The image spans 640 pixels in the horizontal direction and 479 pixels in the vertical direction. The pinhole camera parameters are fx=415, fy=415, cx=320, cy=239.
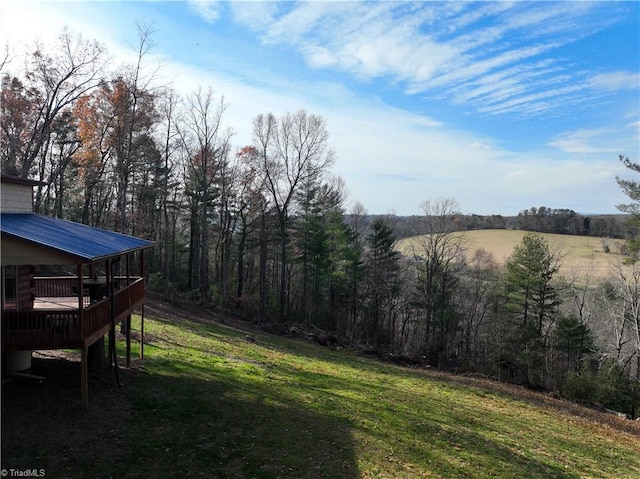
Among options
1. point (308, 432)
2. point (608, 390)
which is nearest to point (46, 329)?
point (308, 432)

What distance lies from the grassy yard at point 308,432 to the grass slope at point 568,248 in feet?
56.9

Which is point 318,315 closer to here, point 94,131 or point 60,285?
point 94,131

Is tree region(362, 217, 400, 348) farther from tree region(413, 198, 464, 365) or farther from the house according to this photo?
the house

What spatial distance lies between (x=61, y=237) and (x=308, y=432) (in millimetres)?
7746

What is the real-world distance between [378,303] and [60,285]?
3047cm

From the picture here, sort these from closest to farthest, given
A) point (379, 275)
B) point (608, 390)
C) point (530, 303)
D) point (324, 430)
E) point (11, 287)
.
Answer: point (324, 430)
point (11, 287)
point (608, 390)
point (530, 303)
point (379, 275)

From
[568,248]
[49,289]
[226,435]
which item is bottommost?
[226,435]

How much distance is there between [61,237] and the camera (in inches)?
401

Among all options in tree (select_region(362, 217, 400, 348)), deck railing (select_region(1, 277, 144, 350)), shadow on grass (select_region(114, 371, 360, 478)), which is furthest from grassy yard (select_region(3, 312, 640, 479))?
tree (select_region(362, 217, 400, 348))

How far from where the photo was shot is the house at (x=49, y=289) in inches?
355

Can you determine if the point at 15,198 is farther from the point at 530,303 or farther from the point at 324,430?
the point at 530,303

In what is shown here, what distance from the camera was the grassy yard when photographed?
838 centimetres

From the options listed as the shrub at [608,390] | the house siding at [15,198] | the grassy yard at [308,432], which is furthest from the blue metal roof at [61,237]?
the shrub at [608,390]

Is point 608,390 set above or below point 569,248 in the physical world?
below
